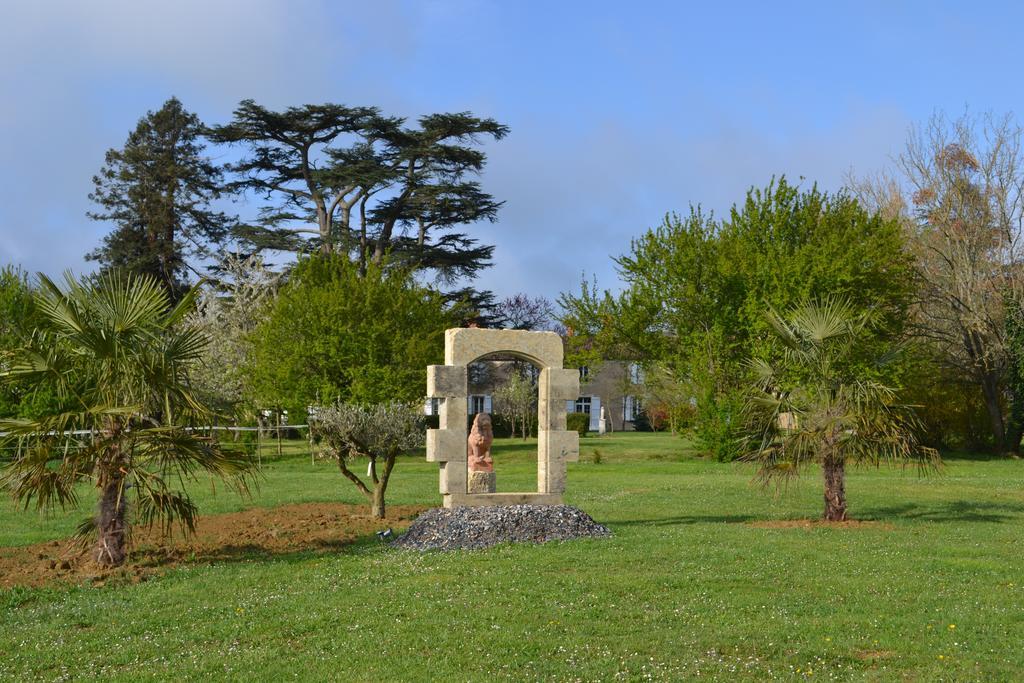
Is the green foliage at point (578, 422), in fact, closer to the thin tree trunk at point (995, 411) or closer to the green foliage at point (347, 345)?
the green foliage at point (347, 345)

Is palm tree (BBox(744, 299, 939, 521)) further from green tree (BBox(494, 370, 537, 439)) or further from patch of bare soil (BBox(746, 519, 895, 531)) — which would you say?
green tree (BBox(494, 370, 537, 439))

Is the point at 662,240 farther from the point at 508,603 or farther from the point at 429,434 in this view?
the point at 508,603

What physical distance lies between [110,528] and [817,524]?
427 inches

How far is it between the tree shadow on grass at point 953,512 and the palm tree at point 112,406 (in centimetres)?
1213

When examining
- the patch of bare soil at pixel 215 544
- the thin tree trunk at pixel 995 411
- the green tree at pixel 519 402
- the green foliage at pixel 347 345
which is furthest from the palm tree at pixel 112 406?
the green tree at pixel 519 402

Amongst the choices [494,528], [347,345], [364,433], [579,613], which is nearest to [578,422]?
[347,345]

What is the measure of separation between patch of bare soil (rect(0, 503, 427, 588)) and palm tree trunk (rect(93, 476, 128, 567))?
0.44 ft

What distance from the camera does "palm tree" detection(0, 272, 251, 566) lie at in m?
11.7

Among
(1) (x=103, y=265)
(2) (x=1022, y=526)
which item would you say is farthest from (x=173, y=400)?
(1) (x=103, y=265)

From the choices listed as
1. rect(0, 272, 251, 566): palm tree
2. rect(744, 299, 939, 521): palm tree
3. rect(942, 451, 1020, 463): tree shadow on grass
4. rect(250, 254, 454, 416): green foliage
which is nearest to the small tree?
rect(0, 272, 251, 566): palm tree

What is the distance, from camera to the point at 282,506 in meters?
19.7

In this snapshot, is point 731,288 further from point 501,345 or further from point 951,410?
point 501,345

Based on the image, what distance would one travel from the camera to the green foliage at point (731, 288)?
34938mm

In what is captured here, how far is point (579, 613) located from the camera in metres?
9.59
